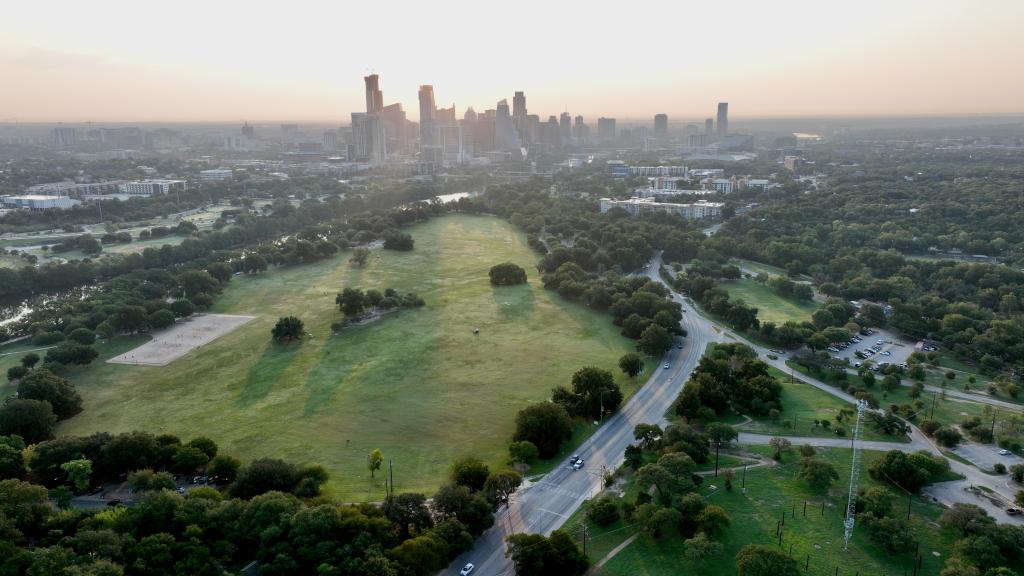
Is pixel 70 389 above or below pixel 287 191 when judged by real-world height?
below

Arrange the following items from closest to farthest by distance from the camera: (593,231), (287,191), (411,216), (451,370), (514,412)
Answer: (514,412), (451,370), (593,231), (411,216), (287,191)

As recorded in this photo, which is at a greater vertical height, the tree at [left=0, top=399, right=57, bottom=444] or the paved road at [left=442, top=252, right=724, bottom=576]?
the tree at [left=0, top=399, right=57, bottom=444]

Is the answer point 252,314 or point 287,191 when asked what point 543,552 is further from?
point 287,191

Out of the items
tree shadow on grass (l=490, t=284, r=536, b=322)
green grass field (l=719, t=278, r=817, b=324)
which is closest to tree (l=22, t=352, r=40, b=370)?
tree shadow on grass (l=490, t=284, r=536, b=322)

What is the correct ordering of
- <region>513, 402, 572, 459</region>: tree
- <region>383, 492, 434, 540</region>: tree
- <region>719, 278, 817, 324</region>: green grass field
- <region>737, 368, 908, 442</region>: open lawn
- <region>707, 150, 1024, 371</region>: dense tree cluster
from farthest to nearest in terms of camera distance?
<region>719, 278, 817, 324</region>: green grass field < <region>707, 150, 1024, 371</region>: dense tree cluster < <region>737, 368, 908, 442</region>: open lawn < <region>513, 402, 572, 459</region>: tree < <region>383, 492, 434, 540</region>: tree

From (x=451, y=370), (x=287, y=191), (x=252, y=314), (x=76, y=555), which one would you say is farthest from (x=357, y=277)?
(x=287, y=191)

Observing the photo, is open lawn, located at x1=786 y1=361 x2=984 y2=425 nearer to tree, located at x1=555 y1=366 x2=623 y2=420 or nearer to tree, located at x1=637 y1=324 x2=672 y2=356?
tree, located at x1=637 y1=324 x2=672 y2=356
